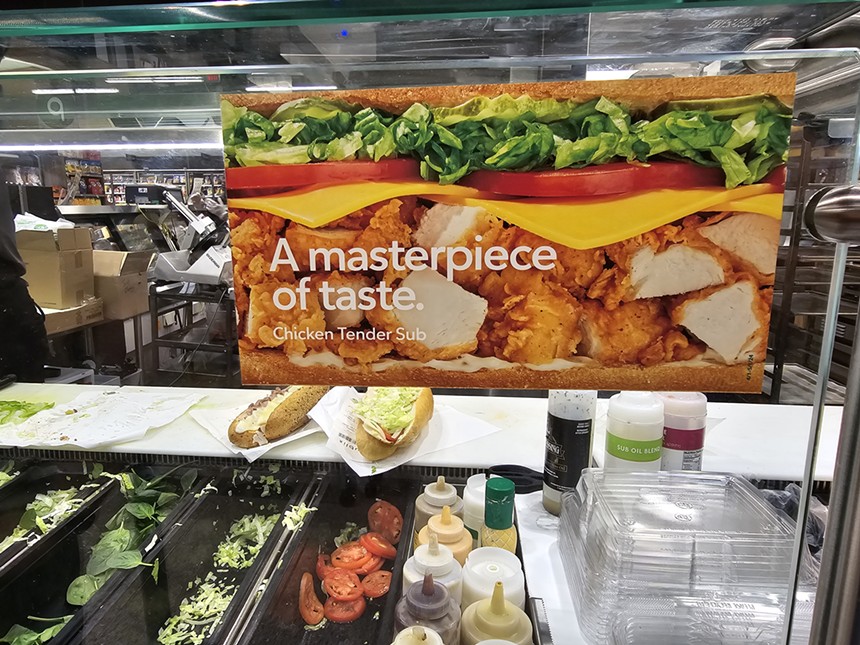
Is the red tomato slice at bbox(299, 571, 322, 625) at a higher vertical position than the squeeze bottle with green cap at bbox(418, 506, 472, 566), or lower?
lower

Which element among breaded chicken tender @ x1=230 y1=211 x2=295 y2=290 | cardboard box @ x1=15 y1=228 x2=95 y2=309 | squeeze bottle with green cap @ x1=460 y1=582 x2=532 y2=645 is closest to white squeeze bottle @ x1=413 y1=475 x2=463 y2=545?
squeeze bottle with green cap @ x1=460 y1=582 x2=532 y2=645

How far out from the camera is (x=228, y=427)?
1.71m

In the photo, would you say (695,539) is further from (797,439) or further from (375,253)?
(797,439)

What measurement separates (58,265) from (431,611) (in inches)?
100.0

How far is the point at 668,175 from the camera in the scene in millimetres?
695

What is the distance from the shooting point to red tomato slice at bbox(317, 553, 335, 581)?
4.30ft

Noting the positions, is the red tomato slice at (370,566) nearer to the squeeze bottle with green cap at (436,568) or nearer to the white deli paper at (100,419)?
the squeeze bottle with green cap at (436,568)

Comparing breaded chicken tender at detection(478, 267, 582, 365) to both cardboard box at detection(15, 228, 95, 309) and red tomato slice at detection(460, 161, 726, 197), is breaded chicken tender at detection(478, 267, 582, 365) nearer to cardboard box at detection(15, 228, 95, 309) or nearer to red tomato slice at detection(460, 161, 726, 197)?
red tomato slice at detection(460, 161, 726, 197)

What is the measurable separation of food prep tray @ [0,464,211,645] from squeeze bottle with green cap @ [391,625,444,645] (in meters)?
0.70

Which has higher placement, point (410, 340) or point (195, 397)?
point (410, 340)

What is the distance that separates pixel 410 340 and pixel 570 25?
47cm

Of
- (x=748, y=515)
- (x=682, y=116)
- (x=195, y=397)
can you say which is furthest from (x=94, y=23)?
(x=195, y=397)

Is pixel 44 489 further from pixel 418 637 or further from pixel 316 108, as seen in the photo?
pixel 316 108

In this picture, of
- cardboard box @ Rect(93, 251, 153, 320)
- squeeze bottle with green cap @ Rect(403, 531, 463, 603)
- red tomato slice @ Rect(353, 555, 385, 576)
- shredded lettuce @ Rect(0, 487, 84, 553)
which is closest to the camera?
squeeze bottle with green cap @ Rect(403, 531, 463, 603)
